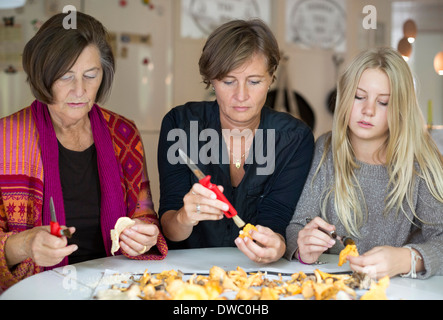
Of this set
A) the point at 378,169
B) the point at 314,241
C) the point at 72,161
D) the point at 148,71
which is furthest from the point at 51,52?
the point at 148,71

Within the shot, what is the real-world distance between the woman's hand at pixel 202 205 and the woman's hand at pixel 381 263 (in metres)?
0.38

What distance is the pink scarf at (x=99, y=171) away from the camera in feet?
5.53

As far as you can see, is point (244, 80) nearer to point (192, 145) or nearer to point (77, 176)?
point (192, 145)

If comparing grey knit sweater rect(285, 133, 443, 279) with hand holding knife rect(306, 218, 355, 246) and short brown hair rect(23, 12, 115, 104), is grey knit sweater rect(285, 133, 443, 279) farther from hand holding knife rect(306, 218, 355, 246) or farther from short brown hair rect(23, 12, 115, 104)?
short brown hair rect(23, 12, 115, 104)

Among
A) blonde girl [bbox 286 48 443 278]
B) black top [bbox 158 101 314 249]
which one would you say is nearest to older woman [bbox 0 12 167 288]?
black top [bbox 158 101 314 249]

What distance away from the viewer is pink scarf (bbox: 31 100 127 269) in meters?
1.69

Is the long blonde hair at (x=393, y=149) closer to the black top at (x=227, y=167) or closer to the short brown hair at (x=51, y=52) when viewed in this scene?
the black top at (x=227, y=167)

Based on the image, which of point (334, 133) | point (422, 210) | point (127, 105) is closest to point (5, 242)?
point (334, 133)

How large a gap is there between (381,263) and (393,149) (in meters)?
0.54

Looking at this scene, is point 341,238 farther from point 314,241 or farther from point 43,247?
point 43,247

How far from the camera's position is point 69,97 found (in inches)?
66.1

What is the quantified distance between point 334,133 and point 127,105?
8.22 ft

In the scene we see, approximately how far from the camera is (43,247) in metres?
1.32

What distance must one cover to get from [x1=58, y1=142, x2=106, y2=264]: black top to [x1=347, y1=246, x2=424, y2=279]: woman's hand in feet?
2.98
